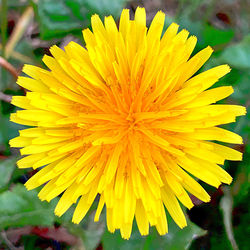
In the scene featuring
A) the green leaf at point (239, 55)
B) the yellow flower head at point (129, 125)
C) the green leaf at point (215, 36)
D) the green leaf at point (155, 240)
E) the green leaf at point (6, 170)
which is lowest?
the green leaf at point (155, 240)

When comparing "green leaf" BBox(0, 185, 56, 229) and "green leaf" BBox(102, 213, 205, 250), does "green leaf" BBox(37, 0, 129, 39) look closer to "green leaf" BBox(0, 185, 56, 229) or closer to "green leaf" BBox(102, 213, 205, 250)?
"green leaf" BBox(0, 185, 56, 229)

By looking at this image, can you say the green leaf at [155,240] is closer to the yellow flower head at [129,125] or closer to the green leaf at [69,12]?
the yellow flower head at [129,125]

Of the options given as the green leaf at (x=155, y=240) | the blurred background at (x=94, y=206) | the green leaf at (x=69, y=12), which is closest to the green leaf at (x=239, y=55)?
the blurred background at (x=94, y=206)

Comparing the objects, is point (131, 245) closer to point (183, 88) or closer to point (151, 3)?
point (183, 88)

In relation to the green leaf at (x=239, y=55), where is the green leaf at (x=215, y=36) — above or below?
above

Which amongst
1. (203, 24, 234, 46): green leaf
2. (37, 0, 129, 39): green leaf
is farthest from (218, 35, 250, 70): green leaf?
(37, 0, 129, 39): green leaf

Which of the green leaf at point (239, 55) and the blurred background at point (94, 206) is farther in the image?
the green leaf at point (239, 55)

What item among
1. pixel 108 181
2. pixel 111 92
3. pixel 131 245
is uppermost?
pixel 111 92

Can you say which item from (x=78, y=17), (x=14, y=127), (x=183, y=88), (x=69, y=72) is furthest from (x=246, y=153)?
(x=14, y=127)
